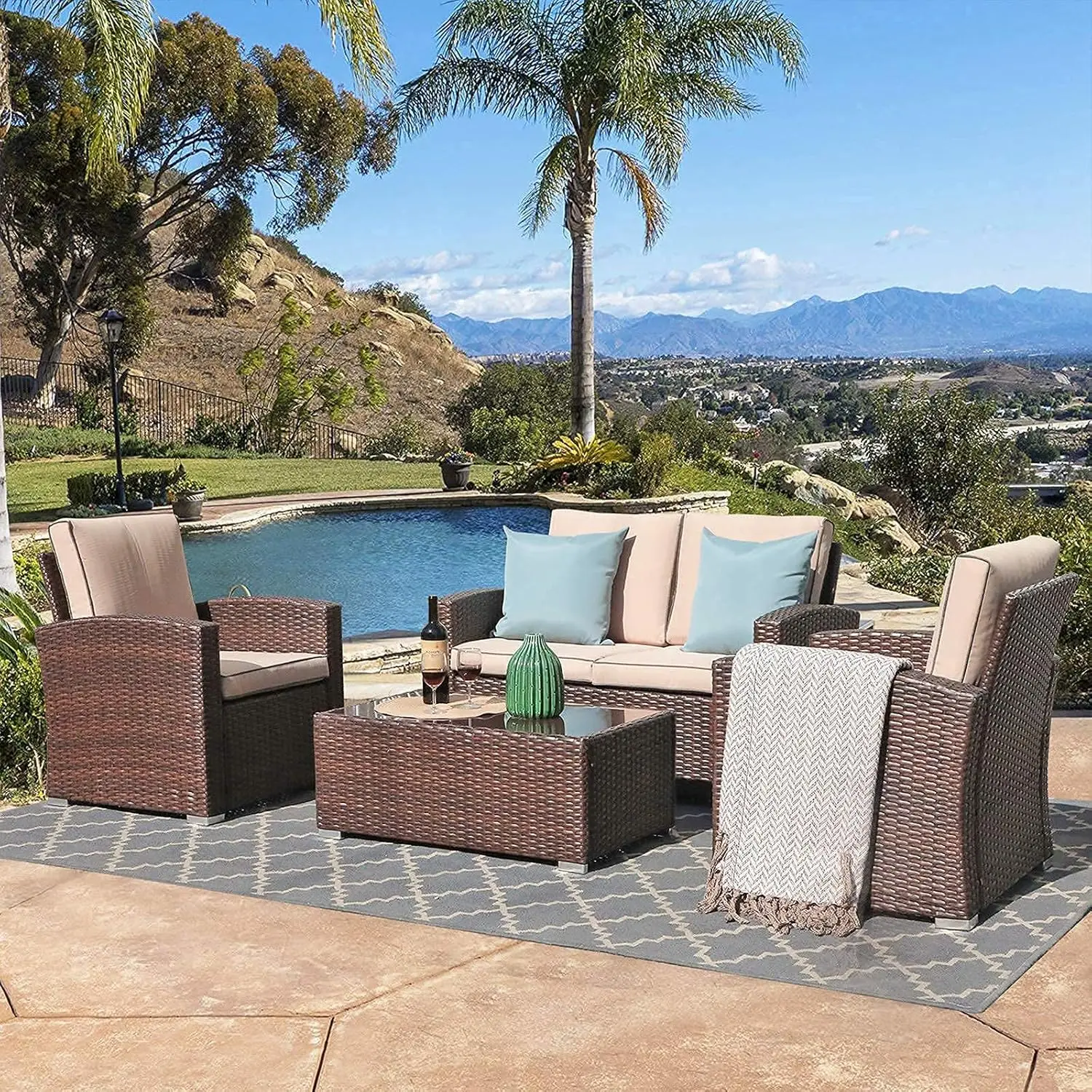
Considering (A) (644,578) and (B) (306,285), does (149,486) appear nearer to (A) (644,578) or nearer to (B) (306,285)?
(A) (644,578)

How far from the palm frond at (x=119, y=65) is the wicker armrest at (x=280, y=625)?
184 inches

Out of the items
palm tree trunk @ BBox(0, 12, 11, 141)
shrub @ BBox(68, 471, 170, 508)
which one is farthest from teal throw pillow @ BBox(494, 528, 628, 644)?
shrub @ BBox(68, 471, 170, 508)

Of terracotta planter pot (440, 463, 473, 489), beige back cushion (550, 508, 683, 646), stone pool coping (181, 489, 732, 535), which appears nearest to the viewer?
beige back cushion (550, 508, 683, 646)

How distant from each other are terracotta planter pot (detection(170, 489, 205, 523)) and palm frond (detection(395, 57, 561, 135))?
4.63 m

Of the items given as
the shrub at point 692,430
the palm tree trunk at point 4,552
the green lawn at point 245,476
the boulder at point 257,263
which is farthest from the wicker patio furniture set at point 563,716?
the boulder at point 257,263

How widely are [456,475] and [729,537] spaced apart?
11840mm

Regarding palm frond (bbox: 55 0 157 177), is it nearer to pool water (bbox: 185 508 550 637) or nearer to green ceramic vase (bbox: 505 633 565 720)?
pool water (bbox: 185 508 550 637)

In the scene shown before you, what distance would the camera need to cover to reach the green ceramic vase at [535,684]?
451cm

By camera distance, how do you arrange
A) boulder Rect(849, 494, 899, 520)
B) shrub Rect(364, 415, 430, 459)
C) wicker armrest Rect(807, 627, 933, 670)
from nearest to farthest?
wicker armrest Rect(807, 627, 933, 670), boulder Rect(849, 494, 899, 520), shrub Rect(364, 415, 430, 459)

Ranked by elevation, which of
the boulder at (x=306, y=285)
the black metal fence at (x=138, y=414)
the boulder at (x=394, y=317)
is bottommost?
the black metal fence at (x=138, y=414)

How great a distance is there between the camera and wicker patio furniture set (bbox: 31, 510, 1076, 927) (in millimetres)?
3725

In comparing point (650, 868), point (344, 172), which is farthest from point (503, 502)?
point (650, 868)

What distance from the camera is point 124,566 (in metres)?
5.15

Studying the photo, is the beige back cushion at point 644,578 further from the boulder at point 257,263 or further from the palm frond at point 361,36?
the boulder at point 257,263
